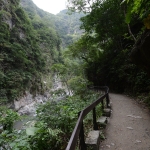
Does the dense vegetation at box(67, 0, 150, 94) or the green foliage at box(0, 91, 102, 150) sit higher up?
the dense vegetation at box(67, 0, 150, 94)

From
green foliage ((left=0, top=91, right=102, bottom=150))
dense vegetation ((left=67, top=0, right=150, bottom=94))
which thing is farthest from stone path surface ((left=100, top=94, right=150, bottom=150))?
dense vegetation ((left=67, top=0, right=150, bottom=94))

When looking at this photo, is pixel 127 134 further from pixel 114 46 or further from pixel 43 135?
pixel 114 46

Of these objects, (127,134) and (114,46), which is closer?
(127,134)

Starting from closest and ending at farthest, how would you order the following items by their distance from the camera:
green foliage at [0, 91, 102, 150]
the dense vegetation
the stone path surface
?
green foliage at [0, 91, 102, 150], the stone path surface, the dense vegetation

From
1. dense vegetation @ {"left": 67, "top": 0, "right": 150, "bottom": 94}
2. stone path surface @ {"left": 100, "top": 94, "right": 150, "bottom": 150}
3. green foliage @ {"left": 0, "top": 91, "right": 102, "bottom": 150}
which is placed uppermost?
dense vegetation @ {"left": 67, "top": 0, "right": 150, "bottom": 94}

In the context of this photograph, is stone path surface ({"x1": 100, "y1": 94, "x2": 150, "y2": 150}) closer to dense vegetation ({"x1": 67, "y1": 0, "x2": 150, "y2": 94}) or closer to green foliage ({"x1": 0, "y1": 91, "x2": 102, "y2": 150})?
green foliage ({"x1": 0, "y1": 91, "x2": 102, "y2": 150})

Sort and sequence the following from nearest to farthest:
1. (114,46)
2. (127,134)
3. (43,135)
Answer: (43,135), (127,134), (114,46)

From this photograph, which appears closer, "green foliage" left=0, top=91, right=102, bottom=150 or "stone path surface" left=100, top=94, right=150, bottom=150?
"green foliage" left=0, top=91, right=102, bottom=150

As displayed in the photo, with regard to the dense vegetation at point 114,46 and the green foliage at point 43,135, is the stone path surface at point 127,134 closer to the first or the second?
the green foliage at point 43,135

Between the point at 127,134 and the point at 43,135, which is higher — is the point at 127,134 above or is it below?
below

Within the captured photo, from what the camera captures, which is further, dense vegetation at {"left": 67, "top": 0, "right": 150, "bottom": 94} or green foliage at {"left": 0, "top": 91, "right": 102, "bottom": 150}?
dense vegetation at {"left": 67, "top": 0, "right": 150, "bottom": 94}

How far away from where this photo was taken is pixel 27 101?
25984 mm

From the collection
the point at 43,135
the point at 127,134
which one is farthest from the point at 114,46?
the point at 43,135

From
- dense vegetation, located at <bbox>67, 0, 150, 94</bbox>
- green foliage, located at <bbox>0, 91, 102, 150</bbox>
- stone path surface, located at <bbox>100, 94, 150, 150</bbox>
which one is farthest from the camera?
dense vegetation, located at <bbox>67, 0, 150, 94</bbox>
